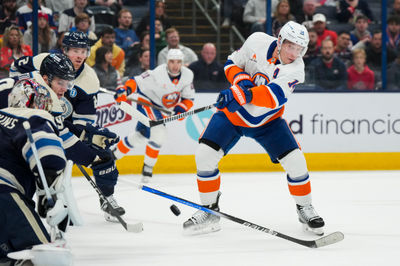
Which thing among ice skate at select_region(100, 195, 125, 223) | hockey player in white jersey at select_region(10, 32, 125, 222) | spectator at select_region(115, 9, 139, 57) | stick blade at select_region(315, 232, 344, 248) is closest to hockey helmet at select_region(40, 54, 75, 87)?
hockey player in white jersey at select_region(10, 32, 125, 222)

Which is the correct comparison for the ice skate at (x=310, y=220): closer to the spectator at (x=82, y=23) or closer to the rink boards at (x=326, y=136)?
the rink boards at (x=326, y=136)

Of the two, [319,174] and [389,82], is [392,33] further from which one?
[319,174]

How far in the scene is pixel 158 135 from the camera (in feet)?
18.5

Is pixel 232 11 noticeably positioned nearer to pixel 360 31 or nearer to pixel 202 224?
Answer: pixel 360 31

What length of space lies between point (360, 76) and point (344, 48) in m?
0.34

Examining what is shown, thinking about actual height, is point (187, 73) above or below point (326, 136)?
above

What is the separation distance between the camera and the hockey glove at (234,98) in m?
3.42

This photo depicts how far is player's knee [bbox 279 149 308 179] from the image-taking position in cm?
358

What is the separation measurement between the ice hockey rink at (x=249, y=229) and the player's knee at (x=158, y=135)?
33 cm

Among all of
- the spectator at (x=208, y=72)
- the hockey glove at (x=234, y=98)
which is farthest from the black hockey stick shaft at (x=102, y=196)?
the spectator at (x=208, y=72)

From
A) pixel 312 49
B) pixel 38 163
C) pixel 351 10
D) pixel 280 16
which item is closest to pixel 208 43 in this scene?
pixel 280 16

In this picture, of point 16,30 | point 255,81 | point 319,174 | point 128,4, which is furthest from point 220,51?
point 255,81

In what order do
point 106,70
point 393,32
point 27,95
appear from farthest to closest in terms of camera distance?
point 393,32
point 106,70
point 27,95

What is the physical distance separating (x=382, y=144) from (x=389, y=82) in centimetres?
61
